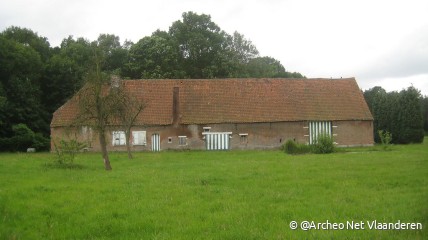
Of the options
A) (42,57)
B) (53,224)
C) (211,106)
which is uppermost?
(42,57)

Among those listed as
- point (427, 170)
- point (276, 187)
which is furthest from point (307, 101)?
point (276, 187)

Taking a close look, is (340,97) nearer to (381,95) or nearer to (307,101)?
(307,101)

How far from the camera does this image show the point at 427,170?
1647 cm

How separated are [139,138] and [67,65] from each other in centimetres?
1413

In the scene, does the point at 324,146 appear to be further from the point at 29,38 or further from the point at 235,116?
the point at 29,38

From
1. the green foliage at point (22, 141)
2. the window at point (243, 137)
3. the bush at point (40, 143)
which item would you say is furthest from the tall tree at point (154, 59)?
the window at point (243, 137)

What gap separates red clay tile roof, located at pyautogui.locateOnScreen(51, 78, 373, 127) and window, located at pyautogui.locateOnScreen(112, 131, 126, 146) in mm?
1821

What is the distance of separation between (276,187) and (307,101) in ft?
92.0

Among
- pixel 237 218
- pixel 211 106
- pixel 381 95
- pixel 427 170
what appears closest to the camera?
pixel 237 218

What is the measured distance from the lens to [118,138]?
38.2m

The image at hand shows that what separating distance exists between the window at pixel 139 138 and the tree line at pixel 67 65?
329 inches

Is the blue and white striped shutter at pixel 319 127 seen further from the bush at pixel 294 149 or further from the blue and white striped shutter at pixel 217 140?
the bush at pixel 294 149

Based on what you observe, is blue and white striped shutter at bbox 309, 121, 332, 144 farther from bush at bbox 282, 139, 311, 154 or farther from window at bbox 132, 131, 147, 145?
window at bbox 132, 131, 147, 145

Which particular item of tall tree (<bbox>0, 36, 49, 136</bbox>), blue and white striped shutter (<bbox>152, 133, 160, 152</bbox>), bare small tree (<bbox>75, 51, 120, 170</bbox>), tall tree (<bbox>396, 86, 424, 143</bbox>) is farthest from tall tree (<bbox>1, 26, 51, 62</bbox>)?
tall tree (<bbox>396, 86, 424, 143</bbox>)
